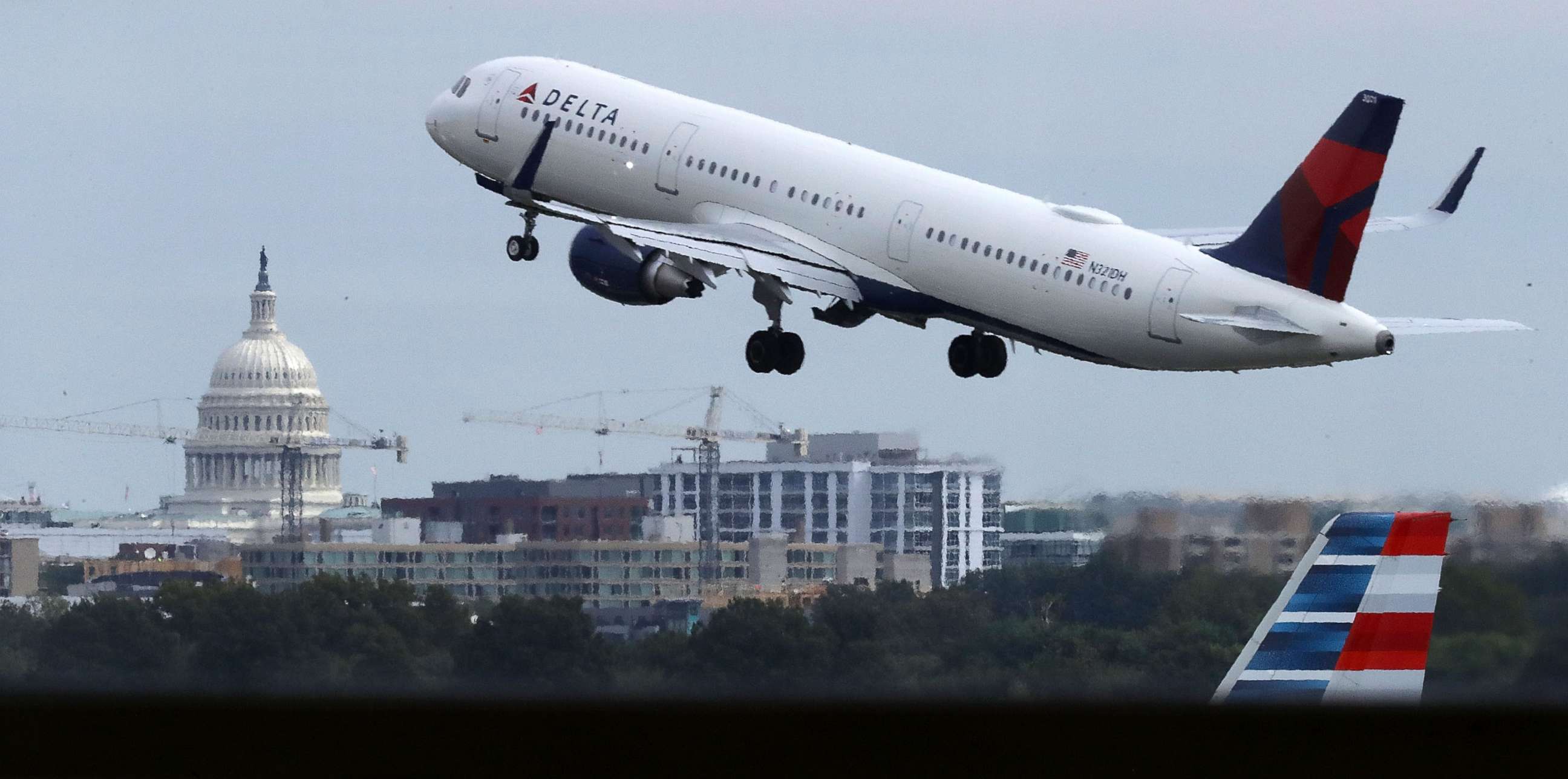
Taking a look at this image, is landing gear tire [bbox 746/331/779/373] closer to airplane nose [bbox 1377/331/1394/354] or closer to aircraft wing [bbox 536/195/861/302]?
aircraft wing [bbox 536/195/861/302]

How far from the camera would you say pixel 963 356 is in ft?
240

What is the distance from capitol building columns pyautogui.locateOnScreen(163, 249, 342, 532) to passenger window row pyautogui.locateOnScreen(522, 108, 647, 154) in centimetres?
1688

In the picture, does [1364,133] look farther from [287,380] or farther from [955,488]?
[287,380]

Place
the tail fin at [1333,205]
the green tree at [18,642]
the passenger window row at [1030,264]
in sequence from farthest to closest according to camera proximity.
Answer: the green tree at [18,642], the passenger window row at [1030,264], the tail fin at [1333,205]

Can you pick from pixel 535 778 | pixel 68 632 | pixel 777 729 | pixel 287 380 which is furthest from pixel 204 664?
pixel 287 380

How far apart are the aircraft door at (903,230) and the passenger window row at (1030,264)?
0.51m

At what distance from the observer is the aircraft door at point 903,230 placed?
70375 mm

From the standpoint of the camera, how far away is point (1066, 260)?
67.2 metres

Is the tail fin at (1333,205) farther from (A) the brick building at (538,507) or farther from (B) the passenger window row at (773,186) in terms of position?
(A) the brick building at (538,507)

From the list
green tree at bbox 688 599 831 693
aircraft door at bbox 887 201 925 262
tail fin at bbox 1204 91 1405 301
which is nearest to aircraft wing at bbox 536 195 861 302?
aircraft door at bbox 887 201 925 262

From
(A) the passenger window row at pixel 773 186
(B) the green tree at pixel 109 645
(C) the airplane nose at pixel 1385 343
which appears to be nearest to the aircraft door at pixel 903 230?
(A) the passenger window row at pixel 773 186

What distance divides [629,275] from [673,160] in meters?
3.53

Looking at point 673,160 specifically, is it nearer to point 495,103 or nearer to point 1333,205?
point 495,103

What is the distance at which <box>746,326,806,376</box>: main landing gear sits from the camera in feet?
242
